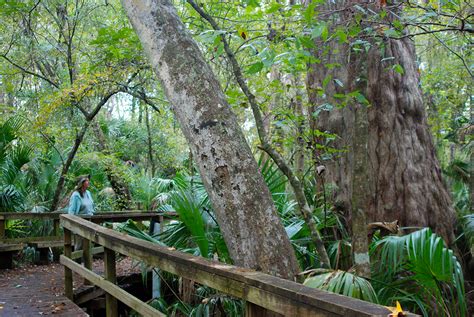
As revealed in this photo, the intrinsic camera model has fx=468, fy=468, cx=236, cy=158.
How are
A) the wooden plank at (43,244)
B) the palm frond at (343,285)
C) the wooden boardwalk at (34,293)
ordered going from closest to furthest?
the palm frond at (343,285), the wooden boardwalk at (34,293), the wooden plank at (43,244)

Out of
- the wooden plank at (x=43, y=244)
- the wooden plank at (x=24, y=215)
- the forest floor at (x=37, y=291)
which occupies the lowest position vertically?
the forest floor at (x=37, y=291)

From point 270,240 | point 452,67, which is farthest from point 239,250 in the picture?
point 452,67

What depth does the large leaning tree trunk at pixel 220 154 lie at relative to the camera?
310 centimetres

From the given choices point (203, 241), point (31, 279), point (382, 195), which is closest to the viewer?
point (203, 241)

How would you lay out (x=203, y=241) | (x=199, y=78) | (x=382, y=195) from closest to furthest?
(x=199, y=78) < (x=203, y=241) < (x=382, y=195)

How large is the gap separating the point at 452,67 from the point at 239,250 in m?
11.6

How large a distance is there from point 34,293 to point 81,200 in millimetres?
2540

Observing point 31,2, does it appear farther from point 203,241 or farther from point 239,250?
point 239,250

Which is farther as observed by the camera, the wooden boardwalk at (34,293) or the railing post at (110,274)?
the wooden boardwalk at (34,293)

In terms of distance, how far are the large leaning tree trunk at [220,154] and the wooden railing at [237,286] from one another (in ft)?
1.02

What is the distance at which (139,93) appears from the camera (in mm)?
10414

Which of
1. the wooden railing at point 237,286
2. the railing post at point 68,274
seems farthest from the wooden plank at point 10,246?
the wooden railing at point 237,286

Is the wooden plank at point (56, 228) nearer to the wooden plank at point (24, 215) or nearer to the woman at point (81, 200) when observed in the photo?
the wooden plank at point (24, 215)

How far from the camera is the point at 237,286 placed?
263cm
